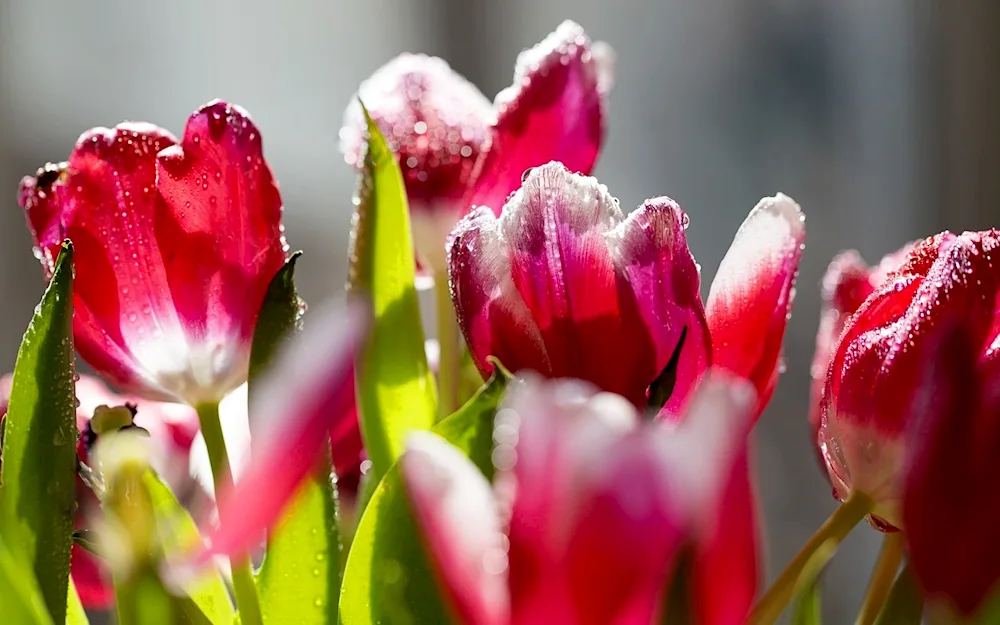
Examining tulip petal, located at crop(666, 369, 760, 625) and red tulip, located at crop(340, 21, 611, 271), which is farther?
red tulip, located at crop(340, 21, 611, 271)

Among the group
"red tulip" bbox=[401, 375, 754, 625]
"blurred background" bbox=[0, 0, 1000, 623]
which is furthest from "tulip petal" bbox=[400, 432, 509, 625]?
"blurred background" bbox=[0, 0, 1000, 623]

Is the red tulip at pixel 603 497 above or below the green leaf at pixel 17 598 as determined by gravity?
above

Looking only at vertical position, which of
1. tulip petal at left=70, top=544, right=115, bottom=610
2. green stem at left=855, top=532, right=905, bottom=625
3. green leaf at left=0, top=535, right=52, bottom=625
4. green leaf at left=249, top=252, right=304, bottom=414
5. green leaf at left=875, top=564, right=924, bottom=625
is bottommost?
tulip petal at left=70, top=544, right=115, bottom=610

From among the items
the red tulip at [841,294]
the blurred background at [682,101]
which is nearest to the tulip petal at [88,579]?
the red tulip at [841,294]

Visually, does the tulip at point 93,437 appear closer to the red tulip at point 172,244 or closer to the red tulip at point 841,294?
the red tulip at point 172,244

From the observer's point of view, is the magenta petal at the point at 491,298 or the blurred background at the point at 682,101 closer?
the magenta petal at the point at 491,298

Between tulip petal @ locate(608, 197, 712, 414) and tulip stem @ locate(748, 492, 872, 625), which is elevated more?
tulip petal @ locate(608, 197, 712, 414)

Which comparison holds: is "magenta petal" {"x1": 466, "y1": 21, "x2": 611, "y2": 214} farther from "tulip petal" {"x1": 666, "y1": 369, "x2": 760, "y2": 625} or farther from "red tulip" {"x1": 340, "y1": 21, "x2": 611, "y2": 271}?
"tulip petal" {"x1": 666, "y1": 369, "x2": 760, "y2": 625}

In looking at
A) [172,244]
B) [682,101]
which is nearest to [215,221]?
[172,244]

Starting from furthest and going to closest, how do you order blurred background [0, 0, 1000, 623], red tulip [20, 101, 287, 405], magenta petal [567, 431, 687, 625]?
blurred background [0, 0, 1000, 623], red tulip [20, 101, 287, 405], magenta petal [567, 431, 687, 625]
